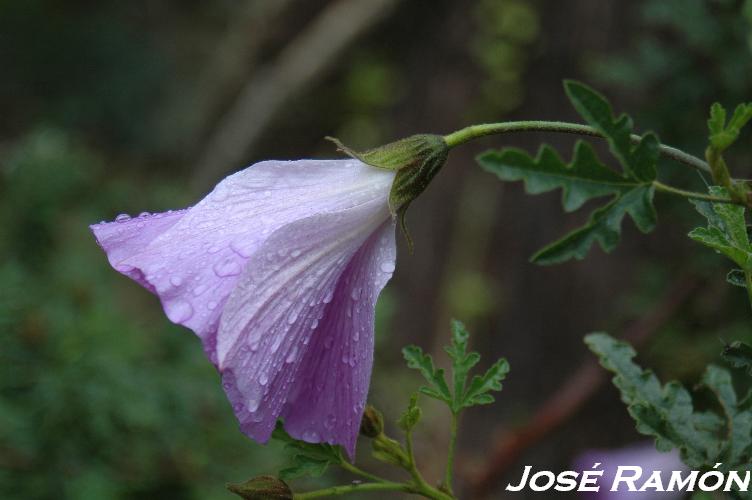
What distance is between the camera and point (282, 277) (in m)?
0.80

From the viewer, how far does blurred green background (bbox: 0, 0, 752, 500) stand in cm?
167

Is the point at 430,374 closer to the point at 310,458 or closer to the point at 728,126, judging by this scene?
the point at 310,458

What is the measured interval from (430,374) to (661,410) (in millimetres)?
224

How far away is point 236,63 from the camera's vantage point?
4031 mm

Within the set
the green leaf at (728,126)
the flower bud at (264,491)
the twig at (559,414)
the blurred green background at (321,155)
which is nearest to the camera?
the green leaf at (728,126)

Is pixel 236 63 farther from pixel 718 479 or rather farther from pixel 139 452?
pixel 718 479

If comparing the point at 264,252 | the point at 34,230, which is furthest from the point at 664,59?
the point at 34,230

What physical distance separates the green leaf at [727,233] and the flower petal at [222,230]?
0.28 metres

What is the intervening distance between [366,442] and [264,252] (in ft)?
6.34

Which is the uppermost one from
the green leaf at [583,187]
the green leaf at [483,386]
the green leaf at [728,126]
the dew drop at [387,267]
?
the green leaf at [728,126]

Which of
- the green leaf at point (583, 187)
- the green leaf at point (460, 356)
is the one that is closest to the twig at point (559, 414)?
the green leaf at point (460, 356)

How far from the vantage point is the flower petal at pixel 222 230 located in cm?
77

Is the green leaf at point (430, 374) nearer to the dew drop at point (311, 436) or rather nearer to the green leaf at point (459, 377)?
the green leaf at point (459, 377)

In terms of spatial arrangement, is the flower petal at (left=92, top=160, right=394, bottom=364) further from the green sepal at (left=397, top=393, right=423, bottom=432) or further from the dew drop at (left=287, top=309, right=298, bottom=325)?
the green sepal at (left=397, top=393, right=423, bottom=432)
